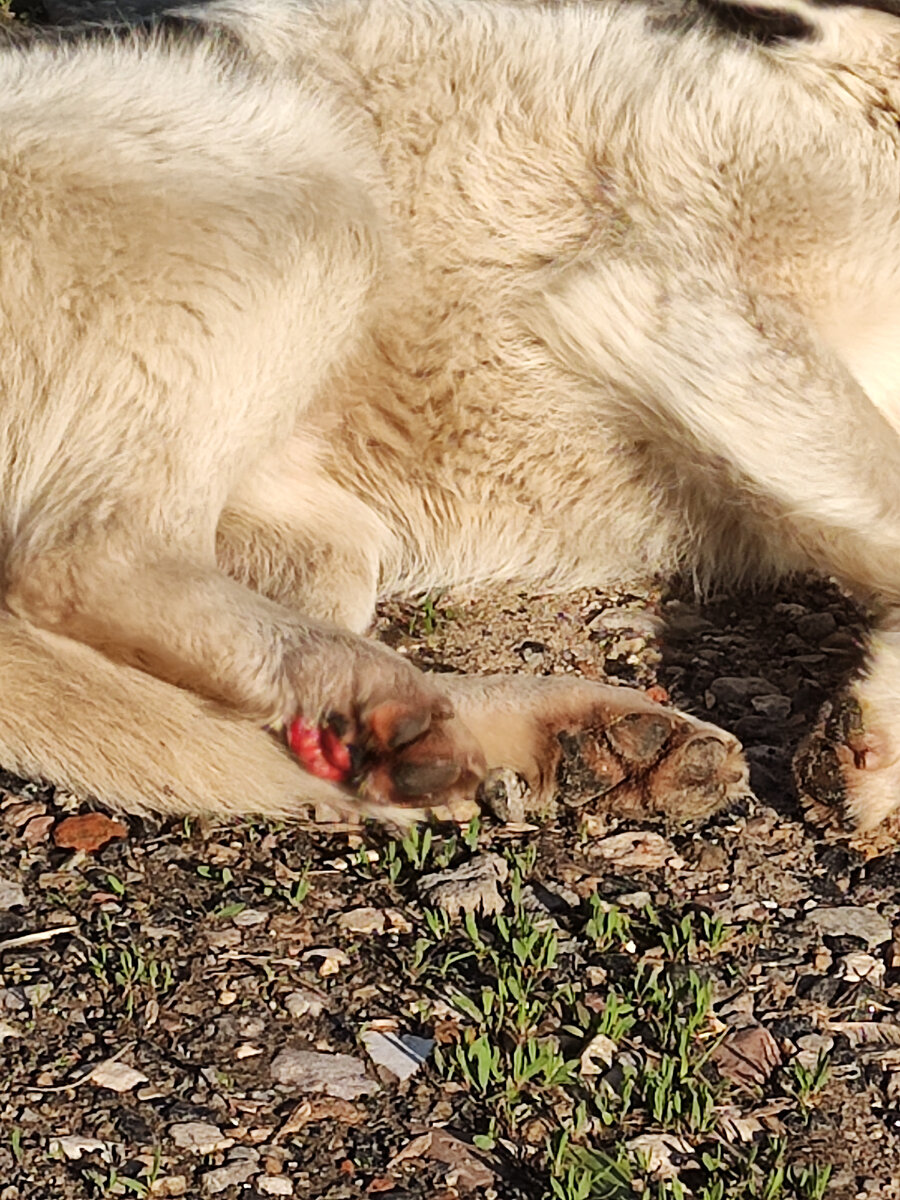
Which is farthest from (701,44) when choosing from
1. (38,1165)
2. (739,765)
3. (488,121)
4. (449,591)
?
(38,1165)

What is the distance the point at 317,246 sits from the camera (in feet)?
11.8

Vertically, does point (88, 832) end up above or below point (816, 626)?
below

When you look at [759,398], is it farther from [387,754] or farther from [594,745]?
[387,754]

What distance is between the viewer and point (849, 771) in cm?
317

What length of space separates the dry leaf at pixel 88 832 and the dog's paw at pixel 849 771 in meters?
1.34

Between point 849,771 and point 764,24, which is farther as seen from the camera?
point 764,24

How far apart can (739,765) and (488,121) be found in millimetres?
1676

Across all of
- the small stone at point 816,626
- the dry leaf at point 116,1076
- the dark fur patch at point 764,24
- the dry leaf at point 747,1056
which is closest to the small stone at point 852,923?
the dry leaf at point 747,1056

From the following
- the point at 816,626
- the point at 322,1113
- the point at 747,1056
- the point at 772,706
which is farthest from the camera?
the point at 816,626

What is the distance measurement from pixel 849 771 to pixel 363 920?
3.21ft

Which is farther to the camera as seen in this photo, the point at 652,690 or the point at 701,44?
the point at 701,44

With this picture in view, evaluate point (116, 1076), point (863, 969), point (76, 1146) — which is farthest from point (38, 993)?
point (863, 969)

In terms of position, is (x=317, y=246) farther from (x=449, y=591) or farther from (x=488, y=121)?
(x=449, y=591)

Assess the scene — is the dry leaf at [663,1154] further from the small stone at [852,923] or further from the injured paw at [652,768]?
the injured paw at [652,768]
